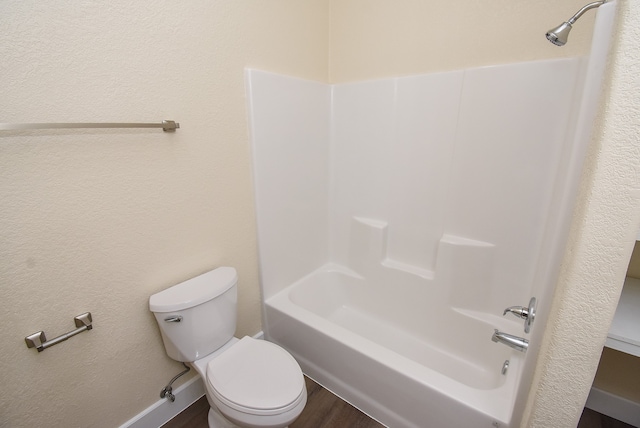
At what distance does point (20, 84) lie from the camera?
2.55ft

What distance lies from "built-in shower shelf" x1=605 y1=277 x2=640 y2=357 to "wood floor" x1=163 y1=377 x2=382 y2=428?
1.00m

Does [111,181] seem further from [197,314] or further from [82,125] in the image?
[197,314]

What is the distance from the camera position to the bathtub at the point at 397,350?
106 cm

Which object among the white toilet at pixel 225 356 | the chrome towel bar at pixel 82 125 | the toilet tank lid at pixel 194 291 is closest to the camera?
the chrome towel bar at pixel 82 125

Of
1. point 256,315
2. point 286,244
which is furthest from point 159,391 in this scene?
point 286,244

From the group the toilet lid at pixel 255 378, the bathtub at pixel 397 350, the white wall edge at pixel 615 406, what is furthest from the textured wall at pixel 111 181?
the white wall edge at pixel 615 406

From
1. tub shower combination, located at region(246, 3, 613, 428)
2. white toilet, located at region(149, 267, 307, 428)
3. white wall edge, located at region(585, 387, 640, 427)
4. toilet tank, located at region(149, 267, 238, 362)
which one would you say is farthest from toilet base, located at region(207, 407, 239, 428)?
white wall edge, located at region(585, 387, 640, 427)

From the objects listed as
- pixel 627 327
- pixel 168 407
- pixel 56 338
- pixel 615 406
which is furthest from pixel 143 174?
pixel 615 406

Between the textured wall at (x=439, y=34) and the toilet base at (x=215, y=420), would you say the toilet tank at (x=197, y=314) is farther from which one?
the textured wall at (x=439, y=34)

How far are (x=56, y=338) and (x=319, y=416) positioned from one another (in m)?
1.17

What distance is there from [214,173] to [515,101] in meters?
1.47

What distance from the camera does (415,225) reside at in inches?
65.2

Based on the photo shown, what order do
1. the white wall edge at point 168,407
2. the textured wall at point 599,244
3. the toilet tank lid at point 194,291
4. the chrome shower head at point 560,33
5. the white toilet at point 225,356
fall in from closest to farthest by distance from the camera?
the textured wall at point 599,244 → the chrome shower head at point 560,33 → the white toilet at point 225,356 → the toilet tank lid at point 194,291 → the white wall edge at point 168,407

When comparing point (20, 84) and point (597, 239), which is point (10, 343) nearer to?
point (20, 84)
